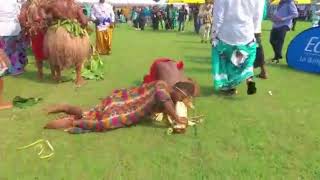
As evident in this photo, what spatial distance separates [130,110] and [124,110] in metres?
0.07

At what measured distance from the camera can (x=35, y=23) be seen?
8.46m

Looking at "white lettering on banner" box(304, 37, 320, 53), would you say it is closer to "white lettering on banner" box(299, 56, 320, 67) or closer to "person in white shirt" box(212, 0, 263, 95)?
"white lettering on banner" box(299, 56, 320, 67)

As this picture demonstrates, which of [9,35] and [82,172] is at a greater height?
[9,35]

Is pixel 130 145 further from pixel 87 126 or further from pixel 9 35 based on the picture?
pixel 9 35

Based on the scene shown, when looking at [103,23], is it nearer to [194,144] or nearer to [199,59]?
[199,59]

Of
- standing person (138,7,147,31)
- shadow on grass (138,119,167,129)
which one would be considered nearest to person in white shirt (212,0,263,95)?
shadow on grass (138,119,167,129)

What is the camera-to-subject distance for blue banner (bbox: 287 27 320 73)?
32.5 ft

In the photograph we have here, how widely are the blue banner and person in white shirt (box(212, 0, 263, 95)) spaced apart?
315cm

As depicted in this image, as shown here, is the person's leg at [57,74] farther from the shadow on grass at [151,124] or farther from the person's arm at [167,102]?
the person's arm at [167,102]

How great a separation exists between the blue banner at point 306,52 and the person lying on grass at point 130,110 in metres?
5.12

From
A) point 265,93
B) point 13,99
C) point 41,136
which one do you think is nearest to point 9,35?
point 13,99

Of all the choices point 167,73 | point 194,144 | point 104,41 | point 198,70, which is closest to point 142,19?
point 104,41

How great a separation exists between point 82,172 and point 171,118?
5.11ft

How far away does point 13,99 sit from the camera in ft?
23.5
